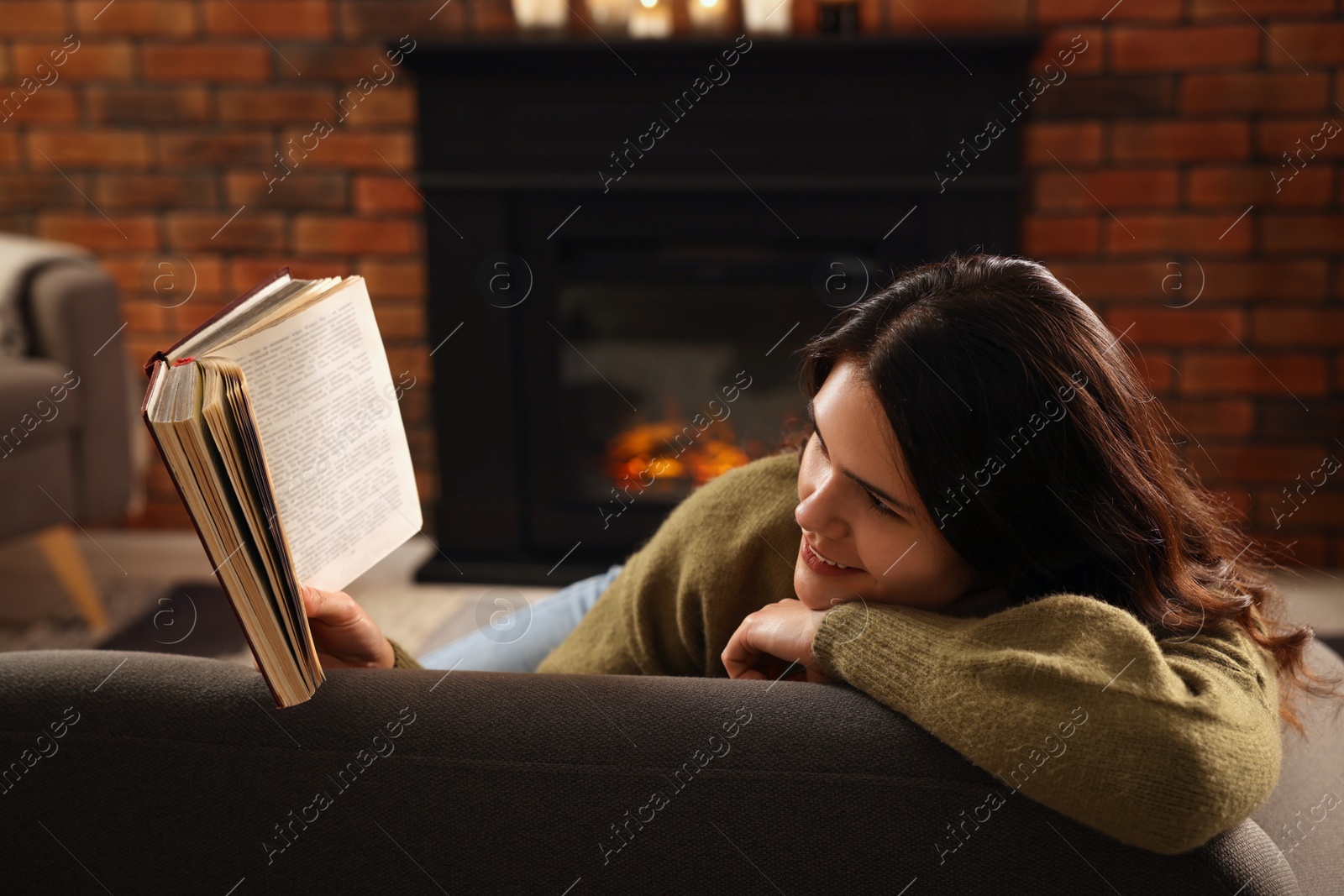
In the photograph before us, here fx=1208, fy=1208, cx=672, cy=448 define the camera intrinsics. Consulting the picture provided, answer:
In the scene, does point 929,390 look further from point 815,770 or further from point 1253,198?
point 1253,198

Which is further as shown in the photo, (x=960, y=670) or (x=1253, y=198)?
(x=1253, y=198)

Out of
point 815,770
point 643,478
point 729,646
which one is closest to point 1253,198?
point 643,478

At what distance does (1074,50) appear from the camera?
94.1 inches

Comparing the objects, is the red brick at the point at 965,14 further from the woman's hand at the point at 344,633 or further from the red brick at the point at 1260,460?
the woman's hand at the point at 344,633

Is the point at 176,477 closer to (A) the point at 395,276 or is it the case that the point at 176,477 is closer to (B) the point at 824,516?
(B) the point at 824,516

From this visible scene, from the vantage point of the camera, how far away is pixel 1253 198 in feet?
7.89

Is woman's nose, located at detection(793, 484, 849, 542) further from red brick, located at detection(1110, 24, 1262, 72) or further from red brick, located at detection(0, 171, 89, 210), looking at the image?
red brick, located at detection(0, 171, 89, 210)

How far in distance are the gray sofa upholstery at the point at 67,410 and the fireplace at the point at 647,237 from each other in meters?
0.63

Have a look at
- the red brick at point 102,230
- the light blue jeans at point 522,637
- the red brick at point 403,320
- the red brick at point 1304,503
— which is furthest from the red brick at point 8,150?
the red brick at point 1304,503

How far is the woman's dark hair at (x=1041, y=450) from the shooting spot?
750mm

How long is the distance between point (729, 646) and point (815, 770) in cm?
21

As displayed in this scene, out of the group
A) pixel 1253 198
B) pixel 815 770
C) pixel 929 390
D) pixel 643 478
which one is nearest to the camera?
pixel 815 770

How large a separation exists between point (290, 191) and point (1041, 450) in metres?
2.25

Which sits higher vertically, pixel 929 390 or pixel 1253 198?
pixel 929 390
